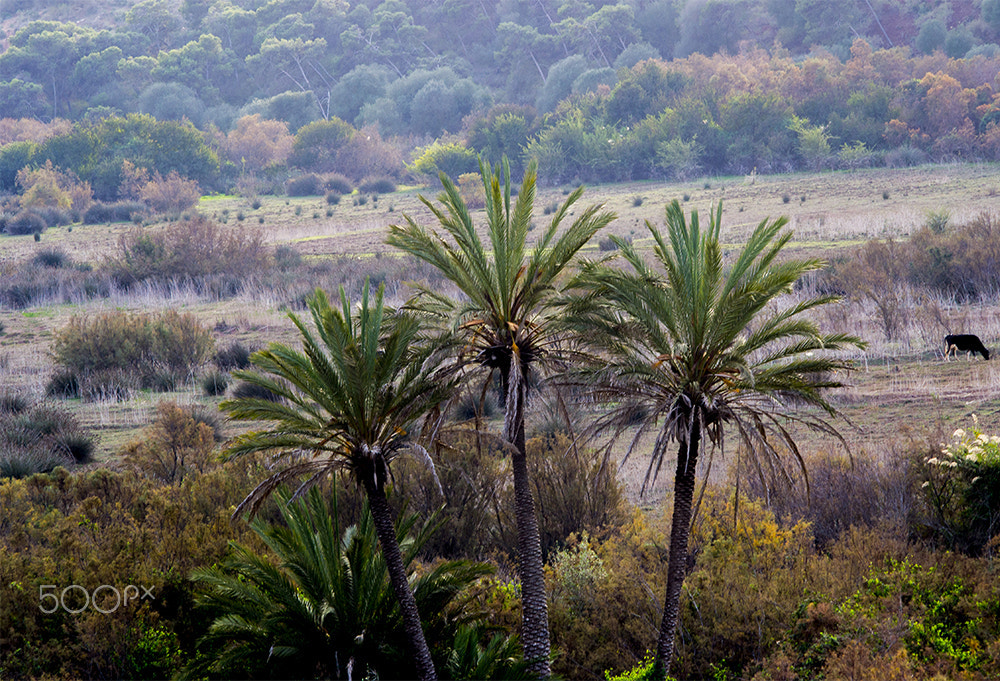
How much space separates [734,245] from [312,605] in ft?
71.5

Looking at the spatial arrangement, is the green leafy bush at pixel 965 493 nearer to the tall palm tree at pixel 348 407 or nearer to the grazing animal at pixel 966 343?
the grazing animal at pixel 966 343

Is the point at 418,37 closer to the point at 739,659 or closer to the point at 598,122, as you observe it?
the point at 598,122

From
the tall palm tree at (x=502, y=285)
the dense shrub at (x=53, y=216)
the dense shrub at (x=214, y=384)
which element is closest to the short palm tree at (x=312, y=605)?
the tall palm tree at (x=502, y=285)

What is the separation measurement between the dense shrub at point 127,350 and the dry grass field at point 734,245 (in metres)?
0.68

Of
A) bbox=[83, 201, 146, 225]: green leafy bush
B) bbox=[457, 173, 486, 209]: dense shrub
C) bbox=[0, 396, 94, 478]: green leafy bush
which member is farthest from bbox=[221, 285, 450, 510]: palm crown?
bbox=[83, 201, 146, 225]: green leafy bush

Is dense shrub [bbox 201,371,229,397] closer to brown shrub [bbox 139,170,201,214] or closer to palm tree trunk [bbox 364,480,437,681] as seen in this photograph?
palm tree trunk [bbox 364,480,437,681]

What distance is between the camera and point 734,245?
26672 millimetres

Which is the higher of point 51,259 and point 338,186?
point 338,186

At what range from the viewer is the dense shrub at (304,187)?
49.2m

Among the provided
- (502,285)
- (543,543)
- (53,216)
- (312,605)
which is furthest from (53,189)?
(502,285)

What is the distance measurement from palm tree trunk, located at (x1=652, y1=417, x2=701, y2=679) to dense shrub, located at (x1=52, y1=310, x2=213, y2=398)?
46.4ft

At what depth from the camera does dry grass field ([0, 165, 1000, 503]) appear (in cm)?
1459

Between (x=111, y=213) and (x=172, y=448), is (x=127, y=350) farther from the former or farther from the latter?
(x=111, y=213)

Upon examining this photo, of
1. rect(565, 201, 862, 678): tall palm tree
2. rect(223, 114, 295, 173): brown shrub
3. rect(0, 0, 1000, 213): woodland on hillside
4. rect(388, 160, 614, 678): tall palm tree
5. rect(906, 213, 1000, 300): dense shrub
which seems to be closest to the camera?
rect(565, 201, 862, 678): tall palm tree
